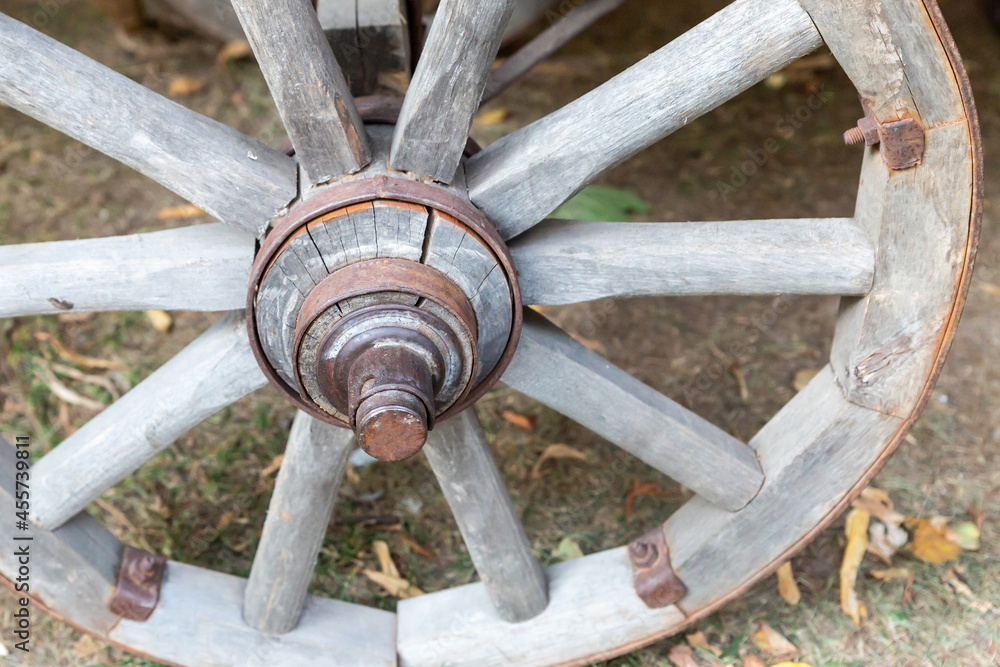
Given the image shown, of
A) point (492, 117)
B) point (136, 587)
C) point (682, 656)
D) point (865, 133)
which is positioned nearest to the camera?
point (865, 133)

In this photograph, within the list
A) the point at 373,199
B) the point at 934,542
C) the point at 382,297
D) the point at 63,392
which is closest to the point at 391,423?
the point at 382,297

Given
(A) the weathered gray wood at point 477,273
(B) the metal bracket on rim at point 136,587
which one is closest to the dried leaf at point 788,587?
(A) the weathered gray wood at point 477,273

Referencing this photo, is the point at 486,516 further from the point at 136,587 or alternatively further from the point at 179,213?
the point at 179,213

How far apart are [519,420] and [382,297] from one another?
36.6 inches

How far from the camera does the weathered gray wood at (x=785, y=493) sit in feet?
3.97

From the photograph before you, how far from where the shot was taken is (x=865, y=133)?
103 cm

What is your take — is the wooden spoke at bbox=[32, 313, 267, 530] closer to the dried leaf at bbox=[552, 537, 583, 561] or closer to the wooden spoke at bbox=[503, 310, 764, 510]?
the wooden spoke at bbox=[503, 310, 764, 510]

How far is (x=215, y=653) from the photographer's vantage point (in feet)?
4.42

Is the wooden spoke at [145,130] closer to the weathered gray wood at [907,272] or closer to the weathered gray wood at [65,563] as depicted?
the weathered gray wood at [65,563]

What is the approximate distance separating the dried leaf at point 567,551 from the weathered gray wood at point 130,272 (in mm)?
806

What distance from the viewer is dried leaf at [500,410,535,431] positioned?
6.13ft

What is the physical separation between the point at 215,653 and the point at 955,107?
1255 millimetres

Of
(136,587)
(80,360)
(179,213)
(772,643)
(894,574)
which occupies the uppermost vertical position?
(894,574)

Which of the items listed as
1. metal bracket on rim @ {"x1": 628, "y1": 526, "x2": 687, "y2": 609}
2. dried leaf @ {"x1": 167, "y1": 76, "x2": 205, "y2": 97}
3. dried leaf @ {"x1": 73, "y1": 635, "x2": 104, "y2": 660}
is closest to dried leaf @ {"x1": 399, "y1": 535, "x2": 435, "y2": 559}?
metal bracket on rim @ {"x1": 628, "y1": 526, "x2": 687, "y2": 609}
